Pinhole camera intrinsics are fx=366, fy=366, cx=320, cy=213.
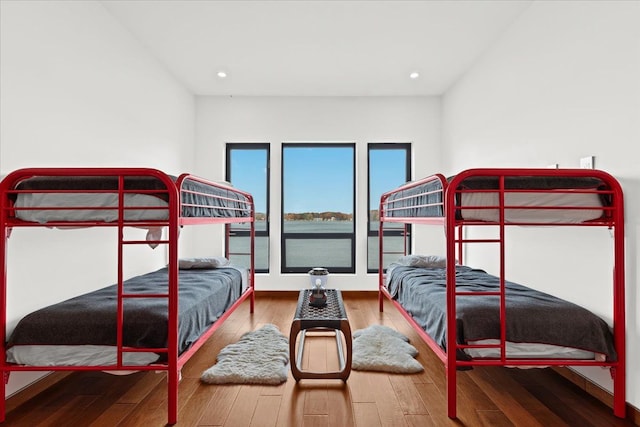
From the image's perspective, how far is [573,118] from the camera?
2246 millimetres

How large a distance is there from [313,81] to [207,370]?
10.3ft

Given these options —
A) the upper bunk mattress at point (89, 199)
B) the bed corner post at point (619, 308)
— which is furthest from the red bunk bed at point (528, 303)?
the upper bunk mattress at point (89, 199)

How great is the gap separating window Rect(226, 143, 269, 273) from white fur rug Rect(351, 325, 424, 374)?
2075 mm

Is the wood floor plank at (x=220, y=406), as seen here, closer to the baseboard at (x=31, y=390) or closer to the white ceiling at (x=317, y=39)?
the baseboard at (x=31, y=390)

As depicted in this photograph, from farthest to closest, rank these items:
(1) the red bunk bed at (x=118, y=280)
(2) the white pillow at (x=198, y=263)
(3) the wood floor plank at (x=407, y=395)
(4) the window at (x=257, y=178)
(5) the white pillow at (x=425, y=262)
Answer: (4) the window at (x=257, y=178) → (5) the white pillow at (x=425, y=262) → (2) the white pillow at (x=198, y=263) → (3) the wood floor plank at (x=407, y=395) → (1) the red bunk bed at (x=118, y=280)

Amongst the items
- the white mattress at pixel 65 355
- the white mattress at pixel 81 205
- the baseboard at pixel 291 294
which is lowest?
the baseboard at pixel 291 294

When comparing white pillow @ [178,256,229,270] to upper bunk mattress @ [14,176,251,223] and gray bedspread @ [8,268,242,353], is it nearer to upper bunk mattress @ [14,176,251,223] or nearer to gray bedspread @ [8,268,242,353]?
gray bedspread @ [8,268,242,353]

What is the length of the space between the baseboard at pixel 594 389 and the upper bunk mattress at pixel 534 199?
947 millimetres

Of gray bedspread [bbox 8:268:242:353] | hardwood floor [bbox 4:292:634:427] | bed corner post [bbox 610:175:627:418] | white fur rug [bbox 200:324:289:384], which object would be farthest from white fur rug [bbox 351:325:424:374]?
gray bedspread [bbox 8:268:242:353]

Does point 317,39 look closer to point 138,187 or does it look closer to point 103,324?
point 138,187

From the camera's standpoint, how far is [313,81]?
13.5 feet

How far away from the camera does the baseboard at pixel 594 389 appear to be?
1.79 m

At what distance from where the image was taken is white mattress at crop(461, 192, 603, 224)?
1.85 metres

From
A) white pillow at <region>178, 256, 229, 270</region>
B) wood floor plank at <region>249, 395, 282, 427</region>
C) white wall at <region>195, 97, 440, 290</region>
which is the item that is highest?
white wall at <region>195, 97, 440, 290</region>
